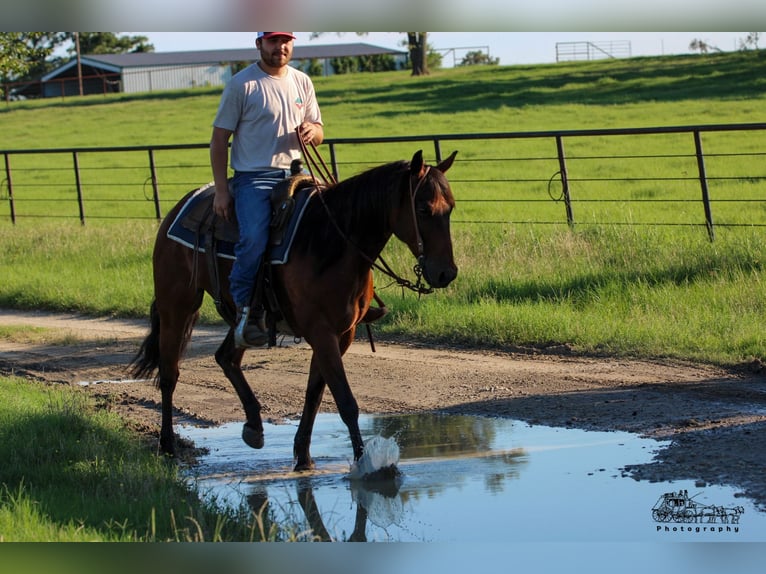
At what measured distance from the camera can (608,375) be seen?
899 centimetres

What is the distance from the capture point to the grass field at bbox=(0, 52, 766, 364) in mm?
10648

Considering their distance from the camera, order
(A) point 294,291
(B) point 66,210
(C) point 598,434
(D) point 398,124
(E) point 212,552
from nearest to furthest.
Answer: (E) point 212,552, (A) point 294,291, (C) point 598,434, (B) point 66,210, (D) point 398,124

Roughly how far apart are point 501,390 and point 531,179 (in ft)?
47.4

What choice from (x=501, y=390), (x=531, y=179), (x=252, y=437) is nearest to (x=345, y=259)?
(x=252, y=437)

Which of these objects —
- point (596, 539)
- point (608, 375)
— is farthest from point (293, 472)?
point (608, 375)

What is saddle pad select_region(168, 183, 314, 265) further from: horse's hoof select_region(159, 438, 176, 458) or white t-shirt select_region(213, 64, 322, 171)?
horse's hoof select_region(159, 438, 176, 458)

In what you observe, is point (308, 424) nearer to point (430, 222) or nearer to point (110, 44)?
point (430, 222)

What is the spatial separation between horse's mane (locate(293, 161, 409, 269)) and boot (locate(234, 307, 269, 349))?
0.52 metres

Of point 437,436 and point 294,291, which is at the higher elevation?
point 294,291

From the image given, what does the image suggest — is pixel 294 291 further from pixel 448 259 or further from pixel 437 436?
pixel 437 436

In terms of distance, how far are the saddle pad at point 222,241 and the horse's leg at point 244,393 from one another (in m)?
0.63

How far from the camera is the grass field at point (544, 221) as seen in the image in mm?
10648

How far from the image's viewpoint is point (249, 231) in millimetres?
6734

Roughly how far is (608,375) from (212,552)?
16.9 ft
